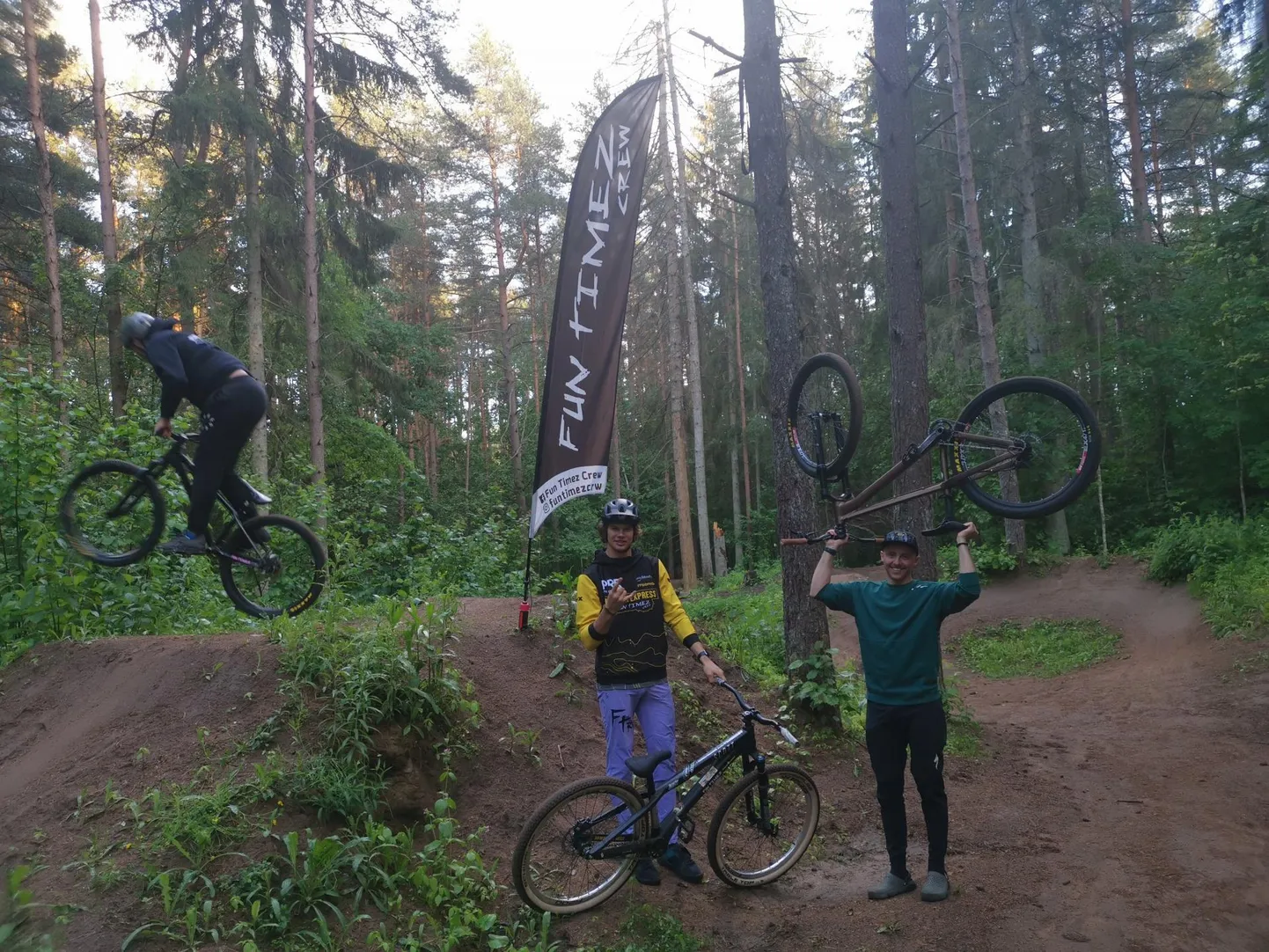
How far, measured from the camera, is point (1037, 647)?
45.8 ft

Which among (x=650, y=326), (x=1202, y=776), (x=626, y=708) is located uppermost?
(x=650, y=326)

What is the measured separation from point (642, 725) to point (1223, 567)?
501 inches

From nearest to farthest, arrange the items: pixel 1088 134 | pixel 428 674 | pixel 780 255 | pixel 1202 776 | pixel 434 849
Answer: pixel 434 849, pixel 428 674, pixel 1202 776, pixel 780 255, pixel 1088 134

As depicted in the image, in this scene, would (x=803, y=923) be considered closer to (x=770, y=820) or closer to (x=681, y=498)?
(x=770, y=820)

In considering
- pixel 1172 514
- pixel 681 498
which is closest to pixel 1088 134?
pixel 1172 514

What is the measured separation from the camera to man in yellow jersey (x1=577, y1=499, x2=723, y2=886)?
4508mm

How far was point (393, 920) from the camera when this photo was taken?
392 centimetres

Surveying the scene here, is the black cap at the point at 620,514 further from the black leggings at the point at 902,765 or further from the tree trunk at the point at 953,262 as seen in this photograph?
the tree trunk at the point at 953,262

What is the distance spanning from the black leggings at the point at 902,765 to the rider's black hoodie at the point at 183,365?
4484mm

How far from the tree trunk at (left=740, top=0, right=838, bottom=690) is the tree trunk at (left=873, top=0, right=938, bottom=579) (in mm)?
1080

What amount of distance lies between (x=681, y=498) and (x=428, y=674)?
17.2m

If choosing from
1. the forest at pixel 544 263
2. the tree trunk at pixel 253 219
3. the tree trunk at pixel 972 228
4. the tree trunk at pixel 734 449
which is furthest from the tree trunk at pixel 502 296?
the tree trunk at pixel 972 228

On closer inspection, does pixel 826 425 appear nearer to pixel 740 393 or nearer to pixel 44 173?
pixel 44 173

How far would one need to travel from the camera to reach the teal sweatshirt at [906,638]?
4387 millimetres
